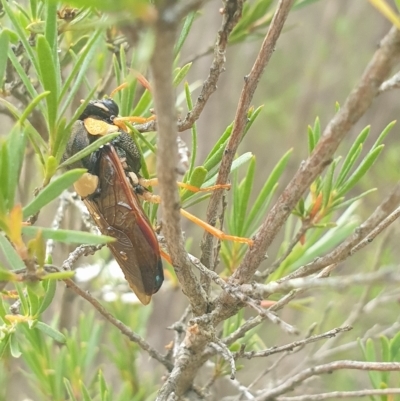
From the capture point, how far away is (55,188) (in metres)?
0.41

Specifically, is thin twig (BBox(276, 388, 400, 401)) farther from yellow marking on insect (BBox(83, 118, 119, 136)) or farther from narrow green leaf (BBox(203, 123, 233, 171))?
yellow marking on insect (BBox(83, 118, 119, 136))

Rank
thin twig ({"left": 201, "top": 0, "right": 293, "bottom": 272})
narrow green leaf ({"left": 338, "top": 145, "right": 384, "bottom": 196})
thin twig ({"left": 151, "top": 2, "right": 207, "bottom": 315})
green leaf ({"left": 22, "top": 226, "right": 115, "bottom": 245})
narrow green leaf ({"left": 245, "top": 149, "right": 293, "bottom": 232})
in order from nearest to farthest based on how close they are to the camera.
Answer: thin twig ({"left": 151, "top": 2, "right": 207, "bottom": 315}), green leaf ({"left": 22, "top": 226, "right": 115, "bottom": 245}), thin twig ({"left": 201, "top": 0, "right": 293, "bottom": 272}), narrow green leaf ({"left": 338, "top": 145, "right": 384, "bottom": 196}), narrow green leaf ({"left": 245, "top": 149, "right": 293, "bottom": 232})

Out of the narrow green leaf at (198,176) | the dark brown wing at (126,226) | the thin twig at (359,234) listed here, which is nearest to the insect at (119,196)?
the dark brown wing at (126,226)

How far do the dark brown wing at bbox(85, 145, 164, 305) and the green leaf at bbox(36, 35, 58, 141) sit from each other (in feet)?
0.61

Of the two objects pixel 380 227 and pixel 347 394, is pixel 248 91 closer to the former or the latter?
pixel 380 227

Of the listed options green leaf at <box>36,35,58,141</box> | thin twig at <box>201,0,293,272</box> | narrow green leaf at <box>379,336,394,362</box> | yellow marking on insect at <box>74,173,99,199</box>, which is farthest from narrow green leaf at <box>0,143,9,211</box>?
narrow green leaf at <box>379,336,394,362</box>

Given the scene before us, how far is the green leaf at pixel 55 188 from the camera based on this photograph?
1.29 ft

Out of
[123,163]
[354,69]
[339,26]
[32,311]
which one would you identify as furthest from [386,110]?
[32,311]

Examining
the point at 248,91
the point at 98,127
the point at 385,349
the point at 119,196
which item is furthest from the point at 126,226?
the point at 385,349

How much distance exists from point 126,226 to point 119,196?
47mm

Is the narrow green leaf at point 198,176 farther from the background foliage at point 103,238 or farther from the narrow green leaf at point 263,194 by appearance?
the narrow green leaf at point 263,194

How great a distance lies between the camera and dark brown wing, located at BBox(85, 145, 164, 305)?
675mm

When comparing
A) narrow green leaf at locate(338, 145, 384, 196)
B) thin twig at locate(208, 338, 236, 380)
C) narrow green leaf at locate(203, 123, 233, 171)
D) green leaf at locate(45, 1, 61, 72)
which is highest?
green leaf at locate(45, 1, 61, 72)

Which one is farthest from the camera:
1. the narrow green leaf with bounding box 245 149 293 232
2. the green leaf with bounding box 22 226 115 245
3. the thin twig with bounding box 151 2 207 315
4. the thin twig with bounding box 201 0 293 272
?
the narrow green leaf with bounding box 245 149 293 232
